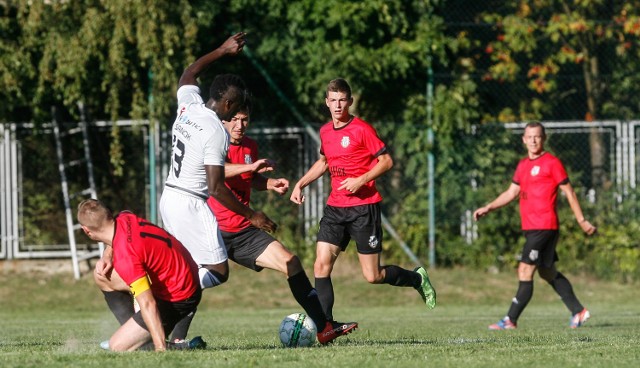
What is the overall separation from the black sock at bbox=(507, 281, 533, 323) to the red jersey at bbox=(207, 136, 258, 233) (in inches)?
154

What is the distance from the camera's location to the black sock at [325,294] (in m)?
10.2

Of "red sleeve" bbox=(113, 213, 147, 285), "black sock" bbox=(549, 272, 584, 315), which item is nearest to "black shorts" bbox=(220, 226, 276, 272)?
"red sleeve" bbox=(113, 213, 147, 285)

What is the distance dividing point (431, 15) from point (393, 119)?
1.82 m

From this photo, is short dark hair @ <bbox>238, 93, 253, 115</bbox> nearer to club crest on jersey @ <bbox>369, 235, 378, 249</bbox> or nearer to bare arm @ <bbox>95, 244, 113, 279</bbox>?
bare arm @ <bbox>95, 244, 113, 279</bbox>

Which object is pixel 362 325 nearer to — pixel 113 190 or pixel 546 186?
pixel 546 186

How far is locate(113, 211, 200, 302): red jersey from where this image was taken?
7.54 m

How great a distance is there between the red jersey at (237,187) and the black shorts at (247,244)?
49 mm

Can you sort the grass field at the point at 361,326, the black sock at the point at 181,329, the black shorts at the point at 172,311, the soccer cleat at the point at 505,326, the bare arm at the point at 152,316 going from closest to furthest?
the grass field at the point at 361,326 < the bare arm at the point at 152,316 < the black shorts at the point at 172,311 < the black sock at the point at 181,329 < the soccer cleat at the point at 505,326

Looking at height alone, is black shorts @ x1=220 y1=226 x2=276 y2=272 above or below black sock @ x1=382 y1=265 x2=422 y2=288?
above

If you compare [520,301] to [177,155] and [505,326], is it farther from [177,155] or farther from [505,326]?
[177,155]

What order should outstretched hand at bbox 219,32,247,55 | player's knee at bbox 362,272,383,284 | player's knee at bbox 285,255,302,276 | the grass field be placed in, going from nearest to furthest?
1. the grass field
2. outstretched hand at bbox 219,32,247,55
3. player's knee at bbox 285,255,302,276
4. player's knee at bbox 362,272,383,284

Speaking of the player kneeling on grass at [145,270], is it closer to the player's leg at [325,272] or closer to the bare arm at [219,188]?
the bare arm at [219,188]

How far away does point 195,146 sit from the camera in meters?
8.24

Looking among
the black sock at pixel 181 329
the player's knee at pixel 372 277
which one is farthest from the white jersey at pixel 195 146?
the player's knee at pixel 372 277
